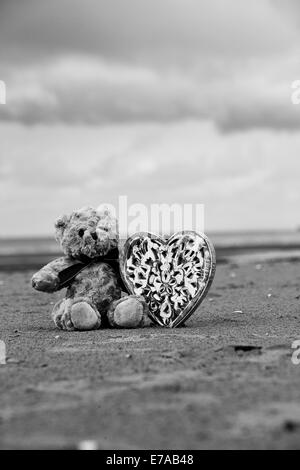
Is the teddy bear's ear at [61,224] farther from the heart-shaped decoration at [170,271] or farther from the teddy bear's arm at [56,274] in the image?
the heart-shaped decoration at [170,271]

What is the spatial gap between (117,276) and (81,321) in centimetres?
75

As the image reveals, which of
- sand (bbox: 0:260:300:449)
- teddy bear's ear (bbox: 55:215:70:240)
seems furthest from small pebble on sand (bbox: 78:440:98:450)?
teddy bear's ear (bbox: 55:215:70:240)

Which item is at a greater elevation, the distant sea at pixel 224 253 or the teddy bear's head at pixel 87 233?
the teddy bear's head at pixel 87 233

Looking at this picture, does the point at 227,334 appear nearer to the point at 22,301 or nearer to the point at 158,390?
the point at 158,390

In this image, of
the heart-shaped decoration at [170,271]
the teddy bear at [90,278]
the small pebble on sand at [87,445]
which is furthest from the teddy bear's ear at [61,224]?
the small pebble on sand at [87,445]

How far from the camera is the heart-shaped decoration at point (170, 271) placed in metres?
6.42

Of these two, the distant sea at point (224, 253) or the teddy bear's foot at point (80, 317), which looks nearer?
the teddy bear's foot at point (80, 317)

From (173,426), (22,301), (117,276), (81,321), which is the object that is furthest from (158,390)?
(22,301)

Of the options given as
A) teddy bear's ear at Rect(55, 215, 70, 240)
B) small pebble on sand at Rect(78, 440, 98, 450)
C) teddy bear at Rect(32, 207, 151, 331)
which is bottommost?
small pebble on sand at Rect(78, 440, 98, 450)

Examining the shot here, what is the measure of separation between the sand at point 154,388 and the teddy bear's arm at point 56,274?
47cm

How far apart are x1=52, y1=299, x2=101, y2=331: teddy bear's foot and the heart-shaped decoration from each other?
1.68 ft

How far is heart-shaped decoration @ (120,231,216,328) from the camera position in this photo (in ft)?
21.1

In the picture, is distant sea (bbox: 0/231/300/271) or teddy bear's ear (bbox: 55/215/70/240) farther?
distant sea (bbox: 0/231/300/271)

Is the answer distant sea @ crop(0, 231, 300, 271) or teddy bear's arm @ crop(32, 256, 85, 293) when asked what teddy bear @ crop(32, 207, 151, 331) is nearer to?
teddy bear's arm @ crop(32, 256, 85, 293)
